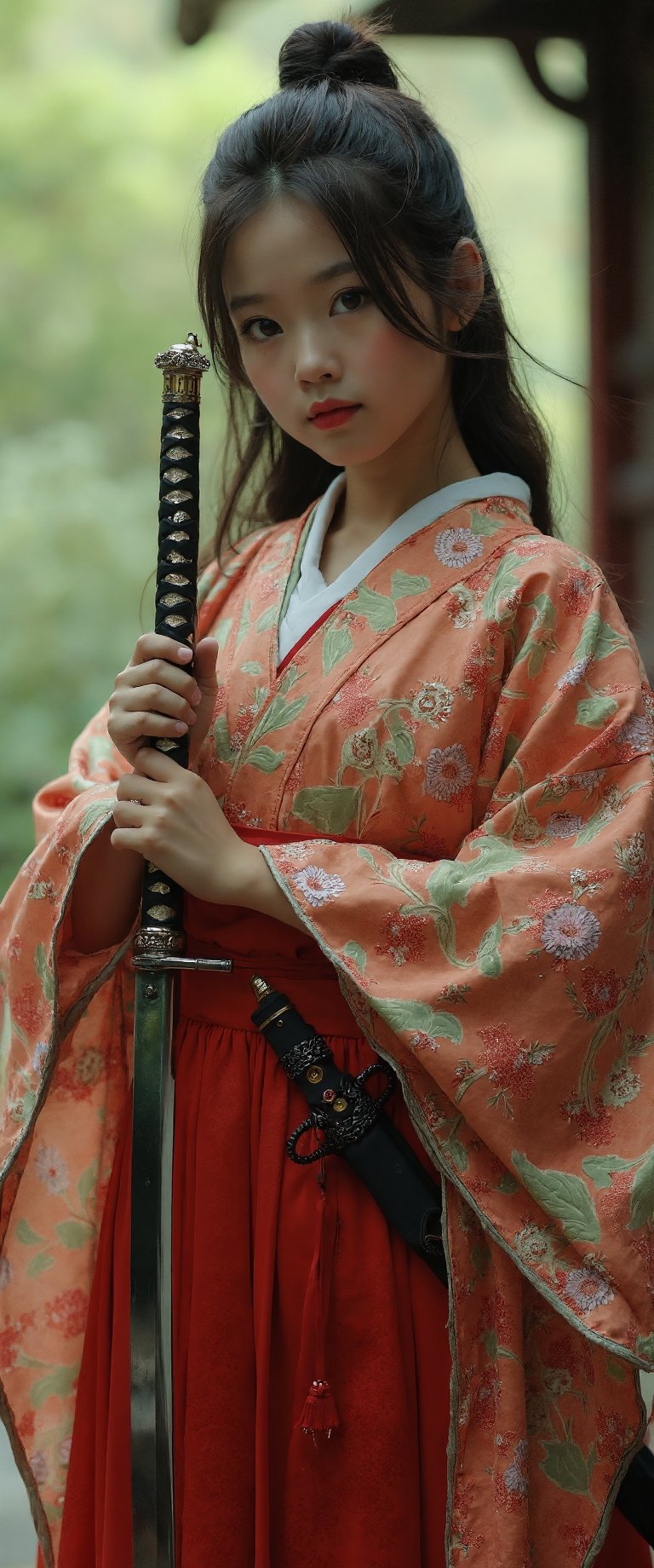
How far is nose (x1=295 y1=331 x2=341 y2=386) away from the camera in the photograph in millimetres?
1050

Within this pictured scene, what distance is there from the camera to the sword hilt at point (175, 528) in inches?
41.0

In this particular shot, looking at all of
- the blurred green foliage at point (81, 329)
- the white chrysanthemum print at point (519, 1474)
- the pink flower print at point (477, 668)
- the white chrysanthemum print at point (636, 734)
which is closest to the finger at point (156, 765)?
the pink flower print at point (477, 668)

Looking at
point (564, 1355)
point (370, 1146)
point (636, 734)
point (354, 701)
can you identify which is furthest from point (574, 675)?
point (564, 1355)

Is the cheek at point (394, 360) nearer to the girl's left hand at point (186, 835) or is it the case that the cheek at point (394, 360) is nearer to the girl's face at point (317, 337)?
the girl's face at point (317, 337)

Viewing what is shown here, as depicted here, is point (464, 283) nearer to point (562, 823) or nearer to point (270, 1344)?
point (562, 823)

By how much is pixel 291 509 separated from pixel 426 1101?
0.65 metres

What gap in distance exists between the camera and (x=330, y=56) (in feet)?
3.79

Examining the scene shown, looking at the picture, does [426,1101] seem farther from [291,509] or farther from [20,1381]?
[291,509]

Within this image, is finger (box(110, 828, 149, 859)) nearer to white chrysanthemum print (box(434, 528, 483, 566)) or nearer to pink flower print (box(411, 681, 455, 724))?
pink flower print (box(411, 681, 455, 724))

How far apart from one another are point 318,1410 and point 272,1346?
0.24 feet

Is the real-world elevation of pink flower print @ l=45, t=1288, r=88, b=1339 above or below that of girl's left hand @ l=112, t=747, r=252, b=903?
below

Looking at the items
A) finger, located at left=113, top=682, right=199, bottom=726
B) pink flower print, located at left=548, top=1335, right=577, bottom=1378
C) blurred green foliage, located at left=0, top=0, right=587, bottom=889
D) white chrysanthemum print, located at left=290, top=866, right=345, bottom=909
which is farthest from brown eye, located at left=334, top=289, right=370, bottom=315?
blurred green foliage, located at left=0, top=0, right=587, bottom=889

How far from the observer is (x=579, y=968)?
0.98 metres

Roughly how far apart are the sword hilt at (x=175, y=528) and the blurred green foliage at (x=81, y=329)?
1.24m
